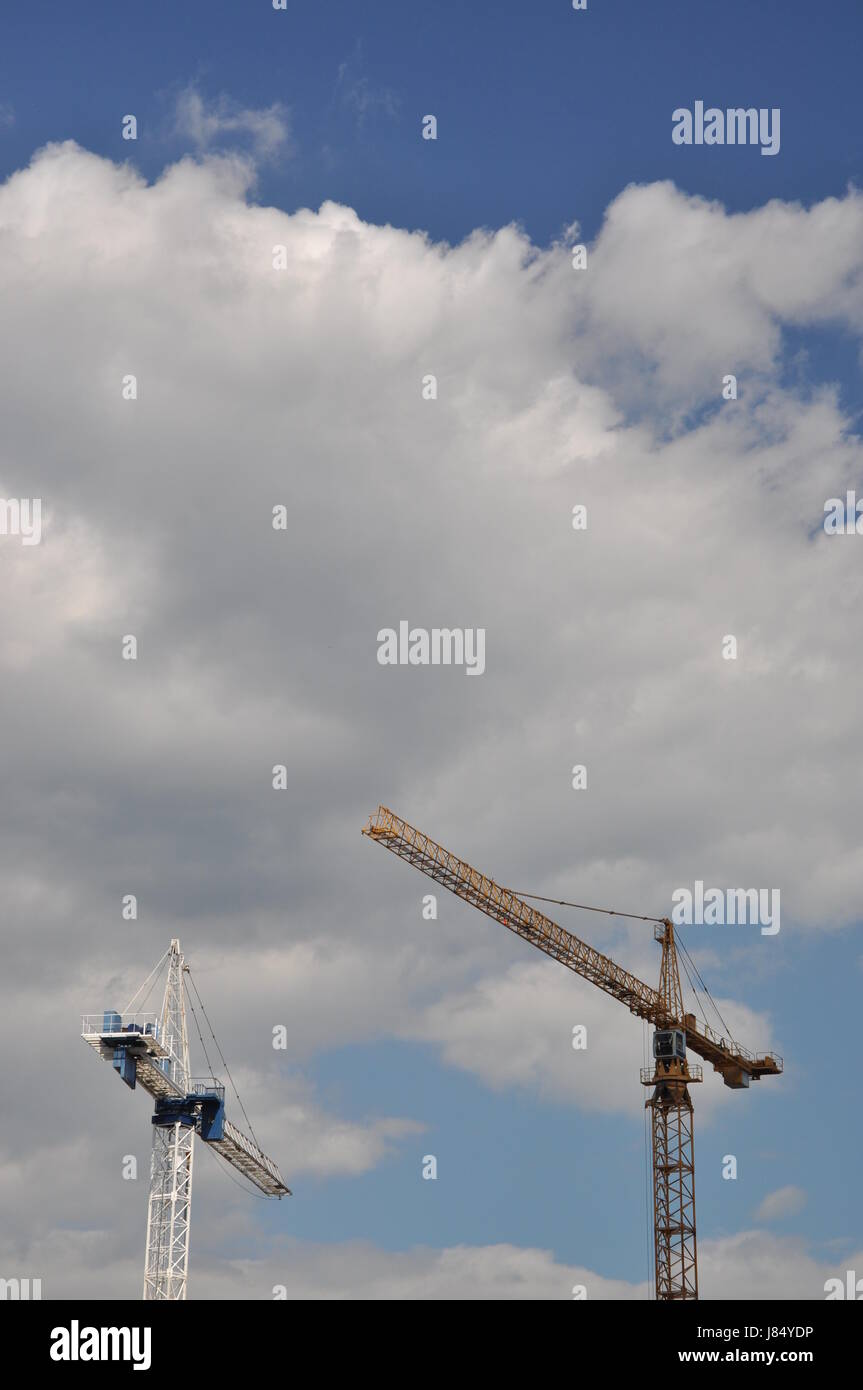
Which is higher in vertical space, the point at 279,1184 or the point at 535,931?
the point at 535,931

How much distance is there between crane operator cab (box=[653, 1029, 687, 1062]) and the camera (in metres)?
173

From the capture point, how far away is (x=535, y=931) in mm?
166250

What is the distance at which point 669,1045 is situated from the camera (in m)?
174

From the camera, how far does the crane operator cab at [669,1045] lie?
568 ft

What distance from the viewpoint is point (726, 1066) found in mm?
177250
